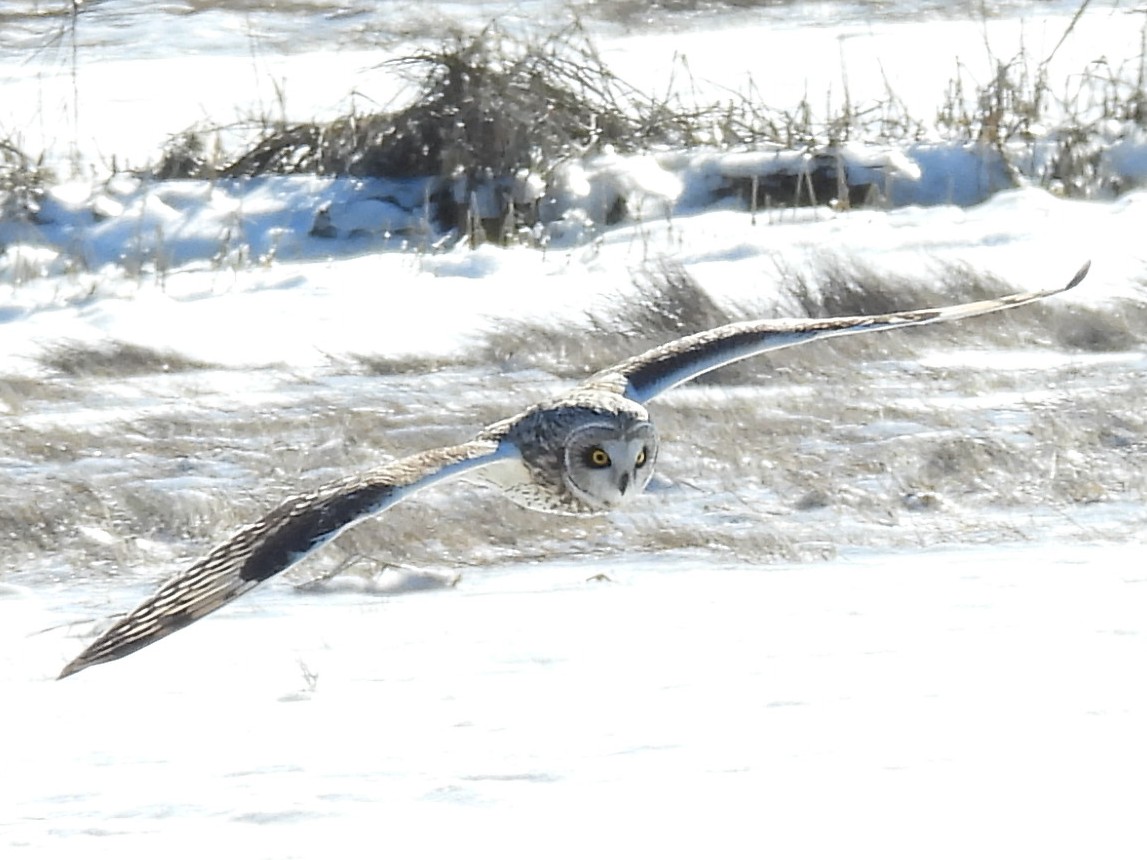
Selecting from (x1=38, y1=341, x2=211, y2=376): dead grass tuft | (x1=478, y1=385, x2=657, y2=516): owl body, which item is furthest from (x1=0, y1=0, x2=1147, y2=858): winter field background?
(x1=478, y1=385, x2=657, y2=516): owl body

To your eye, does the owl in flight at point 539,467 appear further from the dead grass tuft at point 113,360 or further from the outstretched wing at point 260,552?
the dead grass tuft at point 113,360

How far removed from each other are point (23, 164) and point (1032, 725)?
7426 millimetres

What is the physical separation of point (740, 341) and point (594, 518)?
1.59m

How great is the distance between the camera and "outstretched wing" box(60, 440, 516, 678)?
4.41 m

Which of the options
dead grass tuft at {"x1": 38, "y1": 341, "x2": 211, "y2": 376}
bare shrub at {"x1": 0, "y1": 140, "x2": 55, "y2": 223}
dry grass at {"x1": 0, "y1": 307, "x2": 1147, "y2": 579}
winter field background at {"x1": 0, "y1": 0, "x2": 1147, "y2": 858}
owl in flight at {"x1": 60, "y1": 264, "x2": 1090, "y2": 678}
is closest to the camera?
owl in flight at {"x1": 60, "y1": 264, "x2": 1090, "y2": 678}

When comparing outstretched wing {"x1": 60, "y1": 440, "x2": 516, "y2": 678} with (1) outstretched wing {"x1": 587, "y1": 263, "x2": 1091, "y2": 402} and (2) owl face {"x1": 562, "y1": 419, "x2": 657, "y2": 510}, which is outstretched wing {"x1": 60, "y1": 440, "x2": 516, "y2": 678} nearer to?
(2) owl face {"x1": 562, "y1": 419, "x2": 657, "y2": 510}

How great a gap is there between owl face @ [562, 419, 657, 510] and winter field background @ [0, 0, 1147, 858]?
534 millimetres

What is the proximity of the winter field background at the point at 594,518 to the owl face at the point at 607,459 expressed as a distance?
53cm

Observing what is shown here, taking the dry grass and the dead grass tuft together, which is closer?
the dry grass

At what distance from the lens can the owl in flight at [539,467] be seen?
462cm

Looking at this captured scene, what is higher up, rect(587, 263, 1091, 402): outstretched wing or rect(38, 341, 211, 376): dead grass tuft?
rect(587, 263, 1091, 402): outstretched wing

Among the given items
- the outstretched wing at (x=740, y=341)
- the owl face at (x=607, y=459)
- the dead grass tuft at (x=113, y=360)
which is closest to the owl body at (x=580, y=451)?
the owl face at (x=607, y=459)

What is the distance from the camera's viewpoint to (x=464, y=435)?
8336 mm

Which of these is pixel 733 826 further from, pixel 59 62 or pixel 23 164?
pixel 59 62
